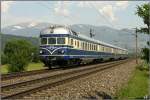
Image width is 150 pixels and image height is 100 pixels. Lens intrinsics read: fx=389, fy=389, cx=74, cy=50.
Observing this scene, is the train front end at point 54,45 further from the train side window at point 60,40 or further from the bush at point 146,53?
the bush at point 146,53

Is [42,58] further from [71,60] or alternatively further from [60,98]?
[60,98]

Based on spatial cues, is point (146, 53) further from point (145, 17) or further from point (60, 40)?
point (60, 40)

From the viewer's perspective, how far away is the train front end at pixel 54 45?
2814cm

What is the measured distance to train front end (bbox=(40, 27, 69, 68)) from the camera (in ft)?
92.3

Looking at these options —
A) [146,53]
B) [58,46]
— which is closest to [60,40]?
[58,46]

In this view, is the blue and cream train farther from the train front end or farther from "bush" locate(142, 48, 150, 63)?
"bush" locate(142, 48, 150, 63)

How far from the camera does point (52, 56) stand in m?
28.1

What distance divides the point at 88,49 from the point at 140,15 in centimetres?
589

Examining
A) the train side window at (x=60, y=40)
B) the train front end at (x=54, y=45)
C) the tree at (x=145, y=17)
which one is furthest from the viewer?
the tree at (x=145, y=17)

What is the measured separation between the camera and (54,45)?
2842cm

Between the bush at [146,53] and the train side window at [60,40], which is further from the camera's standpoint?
the bush at [146,53]

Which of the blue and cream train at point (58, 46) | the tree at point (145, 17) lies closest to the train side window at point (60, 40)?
the blue and cream train at point (58, 46)

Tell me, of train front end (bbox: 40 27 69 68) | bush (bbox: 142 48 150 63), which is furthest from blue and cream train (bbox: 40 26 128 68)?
bush (bbox: 142 48 150 63)

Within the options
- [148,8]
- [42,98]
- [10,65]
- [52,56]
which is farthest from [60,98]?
[148,8]
